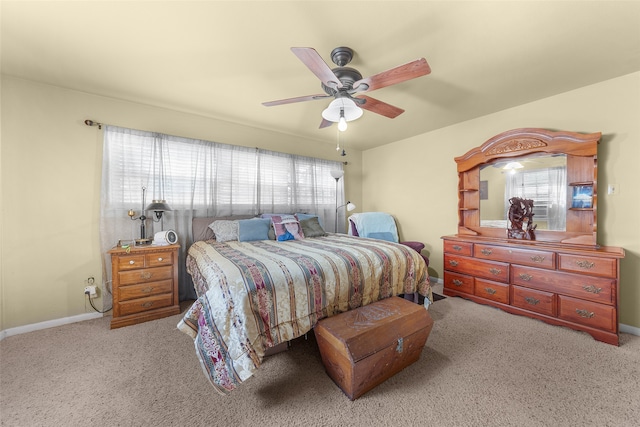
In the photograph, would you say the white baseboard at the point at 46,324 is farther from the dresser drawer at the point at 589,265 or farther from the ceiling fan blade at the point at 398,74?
the dresser drawer at the point at 589,265

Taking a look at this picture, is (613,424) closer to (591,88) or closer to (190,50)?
(591,88)

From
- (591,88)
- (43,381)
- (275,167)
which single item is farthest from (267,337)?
(591,88)

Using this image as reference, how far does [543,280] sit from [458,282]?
2.75ft

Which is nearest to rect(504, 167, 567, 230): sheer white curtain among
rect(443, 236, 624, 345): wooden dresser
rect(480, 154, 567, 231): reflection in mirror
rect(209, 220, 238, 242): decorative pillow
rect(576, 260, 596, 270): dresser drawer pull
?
rect(480, 154, 567, 231): reflection in mirror

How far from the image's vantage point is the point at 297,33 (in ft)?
5.69

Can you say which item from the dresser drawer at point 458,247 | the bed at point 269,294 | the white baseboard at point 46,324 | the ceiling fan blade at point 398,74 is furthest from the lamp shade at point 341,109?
the white baseboard at point 46,324

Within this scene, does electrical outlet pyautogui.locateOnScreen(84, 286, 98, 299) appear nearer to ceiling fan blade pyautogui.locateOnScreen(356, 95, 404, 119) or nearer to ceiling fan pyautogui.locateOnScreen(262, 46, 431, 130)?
ceiling fan pyautogui.locateOnScreen(262, 46, 431, 130)

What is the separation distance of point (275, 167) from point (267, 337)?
9.30ft

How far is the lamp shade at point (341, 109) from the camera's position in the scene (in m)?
1.95

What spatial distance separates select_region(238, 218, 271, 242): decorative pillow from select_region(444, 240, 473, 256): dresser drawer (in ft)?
7.88

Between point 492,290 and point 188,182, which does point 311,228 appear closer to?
point 188,182

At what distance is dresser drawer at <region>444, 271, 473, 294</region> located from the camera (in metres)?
2.98

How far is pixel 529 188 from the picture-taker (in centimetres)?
289

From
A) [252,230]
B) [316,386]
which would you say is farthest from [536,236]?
[252,230]
